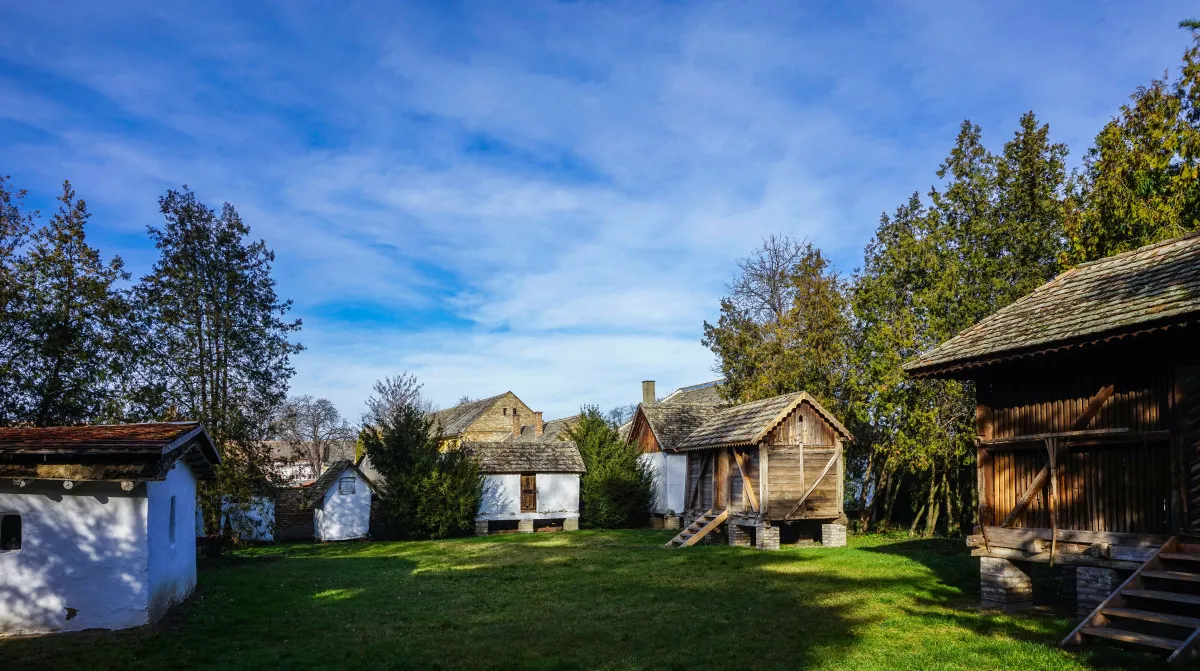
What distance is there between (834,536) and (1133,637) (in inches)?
643

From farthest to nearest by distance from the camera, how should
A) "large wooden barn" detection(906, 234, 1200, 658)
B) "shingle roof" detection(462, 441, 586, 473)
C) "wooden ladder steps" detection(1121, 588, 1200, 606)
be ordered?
"shingle roof" detection(462, 441, 586, 473) < "large wooden barn" detection(906, 234, 1200, 658) < "wooden ladder steps" detection(1121, 588, 1200, 606)

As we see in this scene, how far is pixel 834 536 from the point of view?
25.9m

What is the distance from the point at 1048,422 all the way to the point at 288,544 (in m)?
29.3

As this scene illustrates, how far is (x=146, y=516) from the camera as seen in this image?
1267 cm

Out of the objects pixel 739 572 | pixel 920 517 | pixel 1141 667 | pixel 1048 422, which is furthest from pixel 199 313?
pixel 920 517

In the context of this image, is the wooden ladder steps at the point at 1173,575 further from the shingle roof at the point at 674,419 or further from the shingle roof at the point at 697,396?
the shingle roof at the point at 697,396

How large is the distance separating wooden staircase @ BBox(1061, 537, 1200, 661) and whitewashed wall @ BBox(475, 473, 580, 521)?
87.6 ft

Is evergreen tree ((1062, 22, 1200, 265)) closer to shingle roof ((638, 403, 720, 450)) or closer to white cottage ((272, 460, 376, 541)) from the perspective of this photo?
shingle roof ((638, 403, 720, 450))

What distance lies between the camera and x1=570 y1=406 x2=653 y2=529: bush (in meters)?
35.6

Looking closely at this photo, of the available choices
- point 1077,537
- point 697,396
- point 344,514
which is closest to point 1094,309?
point 1077,537

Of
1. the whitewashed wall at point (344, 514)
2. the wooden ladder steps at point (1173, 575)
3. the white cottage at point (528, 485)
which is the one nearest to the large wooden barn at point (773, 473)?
the white cottage at point (528, 485)

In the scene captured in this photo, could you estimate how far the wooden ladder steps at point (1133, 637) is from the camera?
9461 millimetres

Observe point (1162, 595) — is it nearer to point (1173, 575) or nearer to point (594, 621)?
point (1173, 575)

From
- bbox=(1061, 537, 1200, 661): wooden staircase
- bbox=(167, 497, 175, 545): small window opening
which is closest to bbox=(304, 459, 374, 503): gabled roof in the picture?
bbox=(167, 497, 175, 545): small window opening
